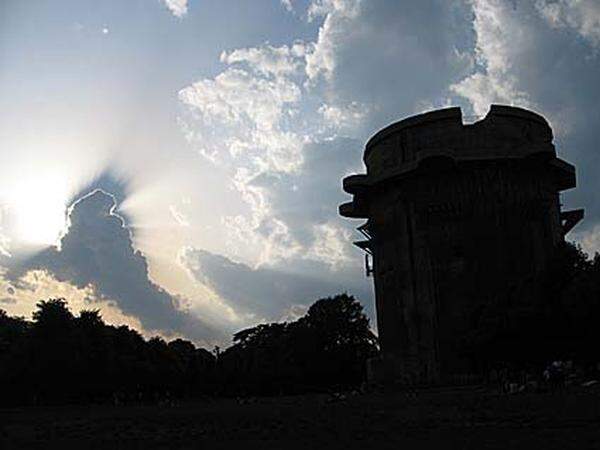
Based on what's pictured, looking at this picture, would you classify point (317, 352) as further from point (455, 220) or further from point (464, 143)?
point (464, 143)

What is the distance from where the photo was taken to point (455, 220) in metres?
60.3

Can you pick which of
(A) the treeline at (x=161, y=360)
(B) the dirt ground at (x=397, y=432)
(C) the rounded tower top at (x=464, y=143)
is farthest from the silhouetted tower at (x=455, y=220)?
(B) the dirt ground at (x=397, y=432)

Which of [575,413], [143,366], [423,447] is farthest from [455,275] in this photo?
[423,447]

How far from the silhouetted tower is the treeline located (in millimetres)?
18880

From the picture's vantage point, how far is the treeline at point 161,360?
62.1m

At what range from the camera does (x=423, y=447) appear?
11.9 m

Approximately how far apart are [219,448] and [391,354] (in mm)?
50511

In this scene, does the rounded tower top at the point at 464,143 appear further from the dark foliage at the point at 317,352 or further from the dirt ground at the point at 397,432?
the dirt ground at the point at 397,432

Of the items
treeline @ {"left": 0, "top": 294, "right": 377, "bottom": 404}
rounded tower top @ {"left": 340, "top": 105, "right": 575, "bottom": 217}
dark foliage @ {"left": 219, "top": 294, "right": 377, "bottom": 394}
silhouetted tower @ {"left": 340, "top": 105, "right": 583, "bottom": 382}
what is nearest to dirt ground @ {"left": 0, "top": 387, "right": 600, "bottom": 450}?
silhouetted tower @ {"left": 340, "top": 105, "right": 583, "bottom": 382}

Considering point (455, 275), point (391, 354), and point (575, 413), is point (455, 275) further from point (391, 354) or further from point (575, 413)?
point (575, 413)

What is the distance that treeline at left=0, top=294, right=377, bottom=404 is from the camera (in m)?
62.1

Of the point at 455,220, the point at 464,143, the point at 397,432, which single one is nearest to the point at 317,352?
the point at 455,220

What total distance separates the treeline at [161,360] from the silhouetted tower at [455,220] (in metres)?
18.9

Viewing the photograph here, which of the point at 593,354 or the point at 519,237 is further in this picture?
the point at 519,237
